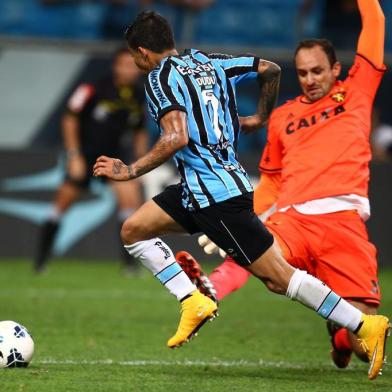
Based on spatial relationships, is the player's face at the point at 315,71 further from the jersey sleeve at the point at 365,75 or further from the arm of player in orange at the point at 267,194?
the arm of player in orange at the point at 267,194

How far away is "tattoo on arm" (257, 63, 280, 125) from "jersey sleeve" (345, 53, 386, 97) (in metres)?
0.58

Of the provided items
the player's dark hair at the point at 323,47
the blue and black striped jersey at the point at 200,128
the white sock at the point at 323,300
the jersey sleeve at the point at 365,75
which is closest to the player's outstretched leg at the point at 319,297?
the white sock at the point at 323,300

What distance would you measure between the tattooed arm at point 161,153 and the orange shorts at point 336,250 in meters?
1.13

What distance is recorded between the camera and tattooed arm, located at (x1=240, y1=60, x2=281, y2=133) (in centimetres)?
663

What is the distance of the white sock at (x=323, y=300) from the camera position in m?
6.11

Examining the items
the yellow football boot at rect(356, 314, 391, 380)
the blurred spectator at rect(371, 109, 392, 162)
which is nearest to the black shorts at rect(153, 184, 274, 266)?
the yellow football boot at rect(356, 314, 391, 380)

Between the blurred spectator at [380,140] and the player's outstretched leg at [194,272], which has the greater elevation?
the player's outstretched leg at [194,272]

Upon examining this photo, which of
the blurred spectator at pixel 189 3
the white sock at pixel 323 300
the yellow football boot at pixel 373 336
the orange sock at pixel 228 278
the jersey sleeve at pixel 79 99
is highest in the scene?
the white sock at pixel 323 300

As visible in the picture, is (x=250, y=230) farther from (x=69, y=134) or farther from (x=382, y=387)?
(x=69, y=134)

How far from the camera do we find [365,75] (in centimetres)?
698

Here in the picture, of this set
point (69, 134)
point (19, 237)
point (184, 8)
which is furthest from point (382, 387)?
point (184, 8)

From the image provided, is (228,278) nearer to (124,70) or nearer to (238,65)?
(238,65)

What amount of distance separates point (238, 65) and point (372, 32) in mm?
997

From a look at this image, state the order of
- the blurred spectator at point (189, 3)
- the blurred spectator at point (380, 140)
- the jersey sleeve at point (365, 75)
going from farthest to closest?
the blurred spectator at point (189, 3) < the blurred spectator at point (380, 140) < the jersey sleeve at point (365, 75)
